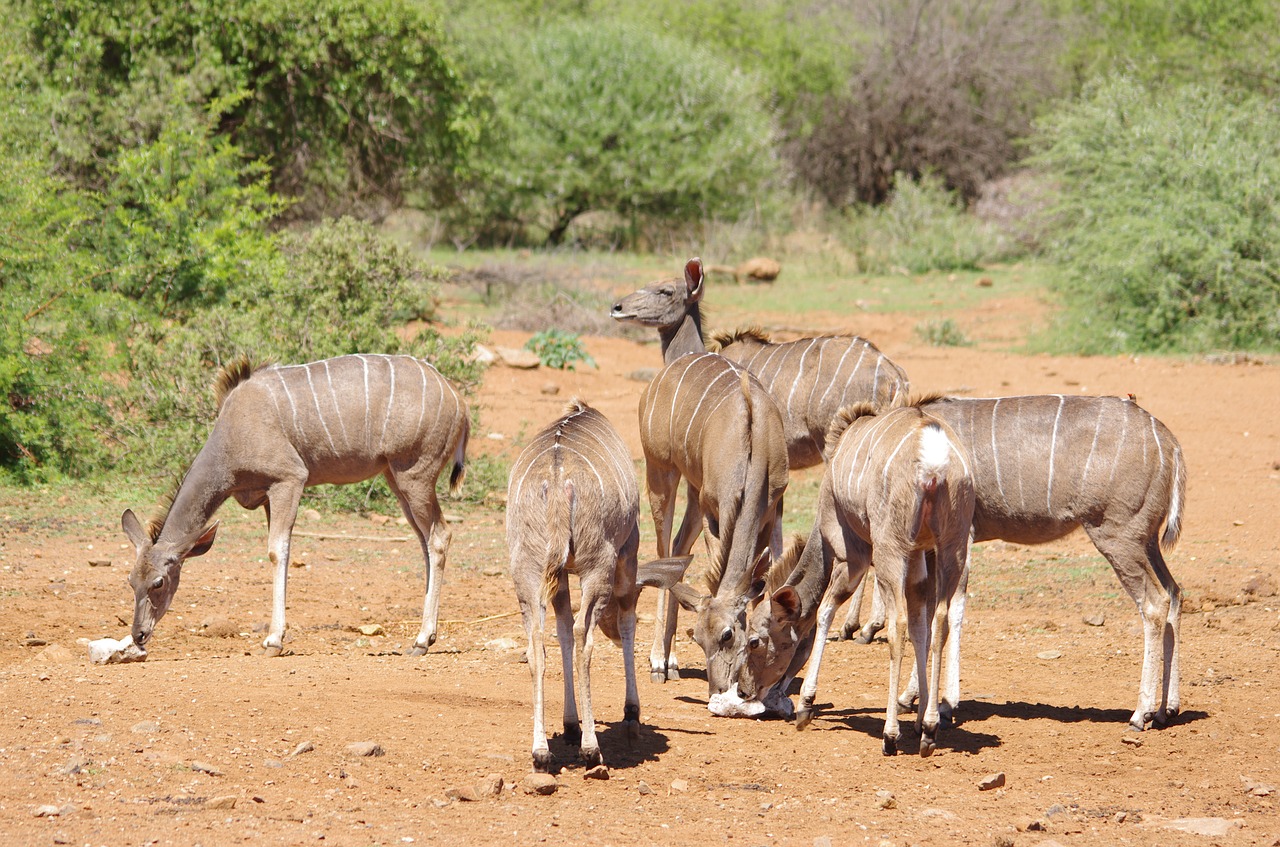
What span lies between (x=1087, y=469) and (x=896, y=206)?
2354 centimetres

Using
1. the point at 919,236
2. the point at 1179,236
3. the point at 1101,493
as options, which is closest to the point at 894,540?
the point at 1101,493

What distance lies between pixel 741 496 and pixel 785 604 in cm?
70

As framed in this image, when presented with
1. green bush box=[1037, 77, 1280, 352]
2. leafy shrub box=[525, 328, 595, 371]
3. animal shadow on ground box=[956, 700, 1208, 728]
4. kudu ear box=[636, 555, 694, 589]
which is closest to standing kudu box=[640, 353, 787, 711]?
kudu ear box=[636, 555, 694, 589]

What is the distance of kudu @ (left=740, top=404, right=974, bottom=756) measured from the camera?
6145 mm

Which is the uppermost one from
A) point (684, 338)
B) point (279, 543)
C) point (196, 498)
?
point (684, 338)

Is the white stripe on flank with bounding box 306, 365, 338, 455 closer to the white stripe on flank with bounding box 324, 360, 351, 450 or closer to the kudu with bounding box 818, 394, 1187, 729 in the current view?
the white stripe on flank with bounding box 324, 360, 351, 450

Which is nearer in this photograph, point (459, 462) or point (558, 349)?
point (459, 462)

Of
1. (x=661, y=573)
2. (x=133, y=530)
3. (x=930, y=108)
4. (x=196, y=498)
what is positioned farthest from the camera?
(x=930, y=108)

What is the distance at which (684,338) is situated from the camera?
962cm

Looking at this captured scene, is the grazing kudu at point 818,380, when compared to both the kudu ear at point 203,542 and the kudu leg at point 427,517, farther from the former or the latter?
the kudu ear at point 203,542

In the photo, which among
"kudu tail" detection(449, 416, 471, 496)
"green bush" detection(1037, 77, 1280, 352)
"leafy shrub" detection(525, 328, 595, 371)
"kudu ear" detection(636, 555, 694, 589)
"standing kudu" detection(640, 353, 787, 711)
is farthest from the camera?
"green bush" detection(1037, 77, 1280, 352)

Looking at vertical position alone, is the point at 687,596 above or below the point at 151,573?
above

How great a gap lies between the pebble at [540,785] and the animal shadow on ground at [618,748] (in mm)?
274

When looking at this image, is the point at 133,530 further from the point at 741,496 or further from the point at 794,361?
the point at 794,361
